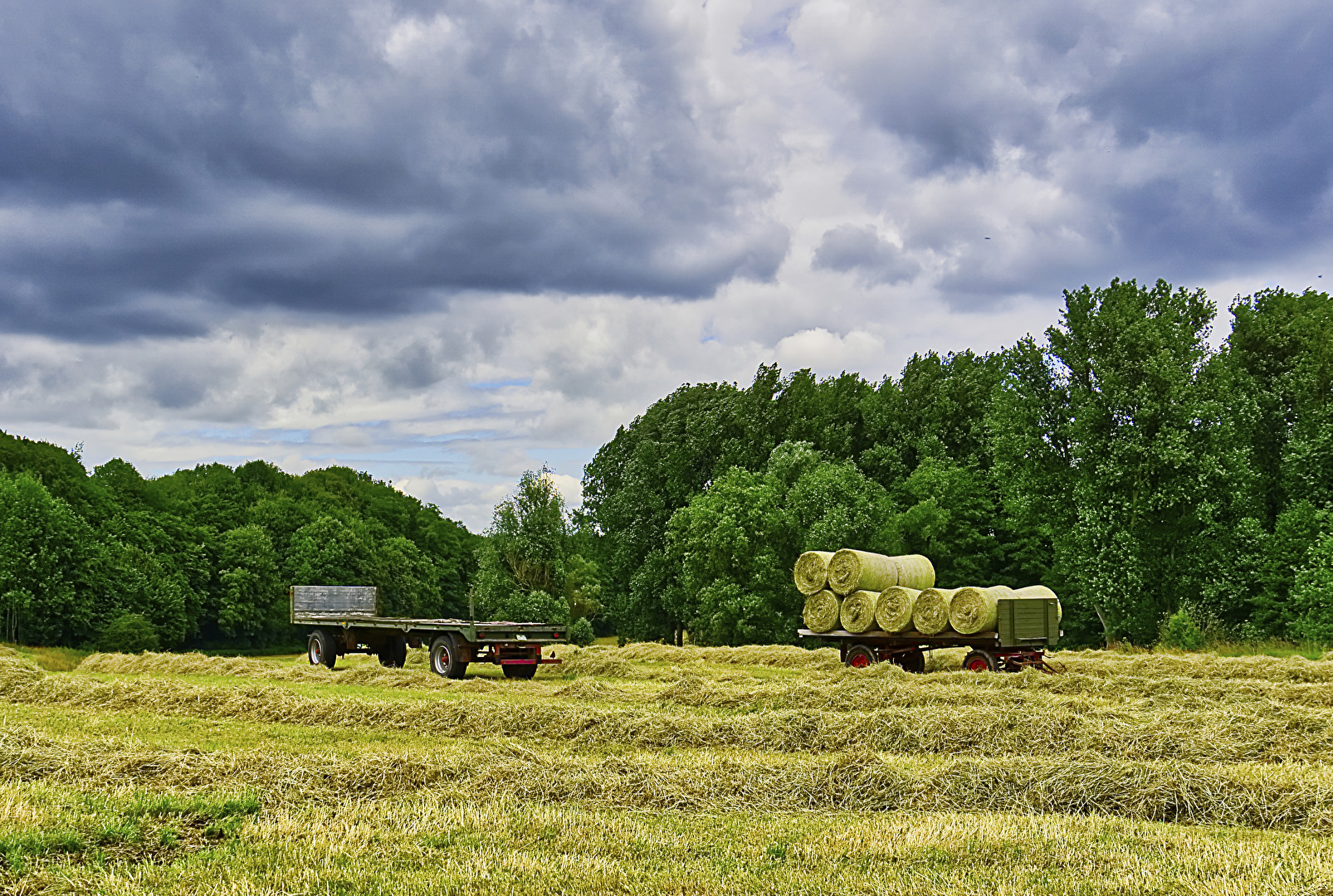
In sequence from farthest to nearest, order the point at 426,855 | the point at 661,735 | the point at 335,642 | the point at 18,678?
1. the point at 335,642
2. the point at 18,678
3. the point at 661,735
4. the point at 426,855

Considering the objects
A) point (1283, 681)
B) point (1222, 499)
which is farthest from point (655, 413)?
point (1283, 681)

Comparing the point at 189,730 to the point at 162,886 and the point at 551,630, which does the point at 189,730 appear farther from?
the point at 551,630

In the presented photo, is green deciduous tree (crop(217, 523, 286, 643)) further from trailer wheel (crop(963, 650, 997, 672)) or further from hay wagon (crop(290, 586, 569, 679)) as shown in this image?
trailer wheel (crop(963, 650, 997, 672))

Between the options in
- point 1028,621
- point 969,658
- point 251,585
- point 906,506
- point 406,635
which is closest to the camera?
point 1028,621

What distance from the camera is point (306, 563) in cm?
7444

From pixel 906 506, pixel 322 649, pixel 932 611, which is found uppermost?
pixel 906 506

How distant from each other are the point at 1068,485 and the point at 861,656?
1922 cm

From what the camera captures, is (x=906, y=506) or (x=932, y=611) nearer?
(x=932, y=611)

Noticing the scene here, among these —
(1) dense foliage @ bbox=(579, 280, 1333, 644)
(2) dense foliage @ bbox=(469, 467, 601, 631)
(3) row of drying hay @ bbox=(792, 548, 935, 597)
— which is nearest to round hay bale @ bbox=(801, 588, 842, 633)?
(3) row of drying hay @ bbox=(792, 548, 935, 597)

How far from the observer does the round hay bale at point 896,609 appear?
24.5 meters

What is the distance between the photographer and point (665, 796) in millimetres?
9008

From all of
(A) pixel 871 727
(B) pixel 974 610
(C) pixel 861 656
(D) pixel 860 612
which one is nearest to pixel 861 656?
(C) pixel 861 656

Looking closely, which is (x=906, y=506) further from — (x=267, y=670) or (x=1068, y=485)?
(x=267, y=670)

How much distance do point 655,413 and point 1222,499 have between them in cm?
3279
